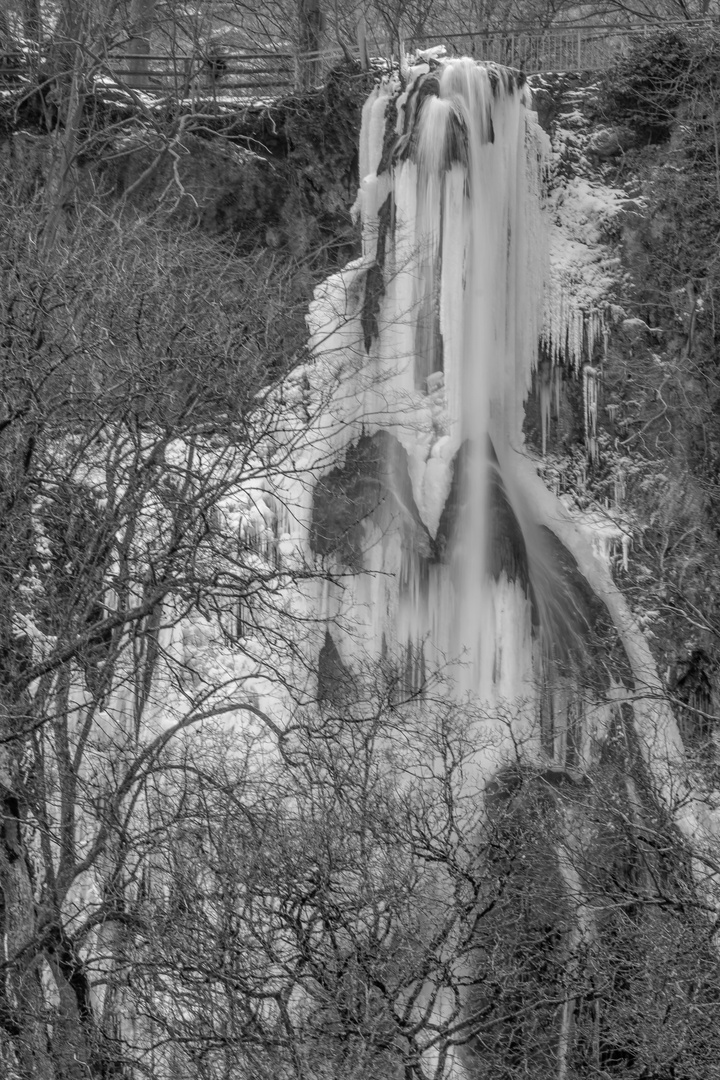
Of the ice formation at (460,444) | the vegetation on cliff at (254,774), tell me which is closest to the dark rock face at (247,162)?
the vegetation on cliff at (254,774)

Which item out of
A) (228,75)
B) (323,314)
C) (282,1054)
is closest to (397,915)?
(282,1054)

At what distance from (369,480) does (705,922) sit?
5.86 m

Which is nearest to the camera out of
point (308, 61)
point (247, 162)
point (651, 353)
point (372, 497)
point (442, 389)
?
point (442, 389)

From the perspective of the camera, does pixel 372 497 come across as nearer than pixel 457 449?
No

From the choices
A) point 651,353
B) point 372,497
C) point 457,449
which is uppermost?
point 651,353

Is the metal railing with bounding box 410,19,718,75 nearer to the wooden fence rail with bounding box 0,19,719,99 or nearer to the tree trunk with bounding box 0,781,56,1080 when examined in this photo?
the wooden fence rail with bounding box 0,19,719,99

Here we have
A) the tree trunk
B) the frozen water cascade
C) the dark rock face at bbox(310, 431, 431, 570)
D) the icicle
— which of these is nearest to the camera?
the tree trunk

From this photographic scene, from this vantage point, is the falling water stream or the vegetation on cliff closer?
the vegetation on cliff

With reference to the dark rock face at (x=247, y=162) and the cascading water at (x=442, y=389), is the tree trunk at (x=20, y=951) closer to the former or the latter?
the cascading water at (x=442, y=389)

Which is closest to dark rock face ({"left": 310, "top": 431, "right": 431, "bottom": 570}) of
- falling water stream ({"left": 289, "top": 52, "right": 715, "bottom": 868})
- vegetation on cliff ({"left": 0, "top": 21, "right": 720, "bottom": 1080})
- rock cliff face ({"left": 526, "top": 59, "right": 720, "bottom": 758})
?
falling water stream ({"left": 289, "top": 52, "right": 715, "bottom": 868})

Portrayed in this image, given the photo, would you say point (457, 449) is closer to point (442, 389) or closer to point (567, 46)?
point (442, 389)

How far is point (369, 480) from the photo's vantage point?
1404 centimetres

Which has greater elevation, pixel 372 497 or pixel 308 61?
pixel 308 61

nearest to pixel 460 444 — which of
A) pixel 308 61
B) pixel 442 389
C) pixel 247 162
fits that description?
pixel 442 389
